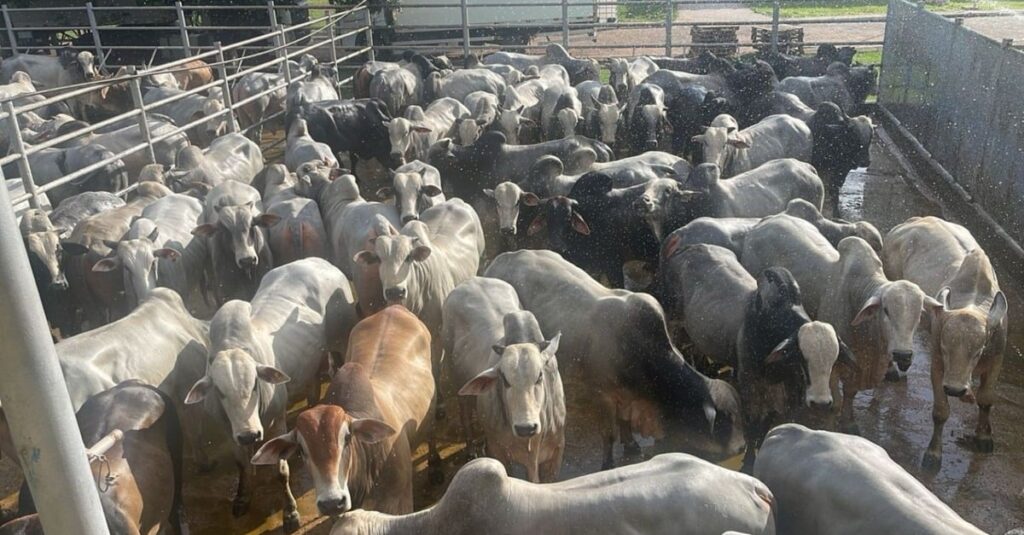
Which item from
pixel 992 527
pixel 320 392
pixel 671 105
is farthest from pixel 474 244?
pixel 671 105

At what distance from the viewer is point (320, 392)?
22.9 ft

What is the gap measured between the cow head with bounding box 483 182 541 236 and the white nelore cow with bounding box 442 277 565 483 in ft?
7.55

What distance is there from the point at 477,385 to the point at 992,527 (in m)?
3.09

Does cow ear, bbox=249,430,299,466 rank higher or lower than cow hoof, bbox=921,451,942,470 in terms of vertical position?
higher

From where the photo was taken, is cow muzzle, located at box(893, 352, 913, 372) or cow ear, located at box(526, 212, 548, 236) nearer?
cow muzzle, located at box(893, 352, 913, 372)

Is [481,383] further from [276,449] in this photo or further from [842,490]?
[842,490]

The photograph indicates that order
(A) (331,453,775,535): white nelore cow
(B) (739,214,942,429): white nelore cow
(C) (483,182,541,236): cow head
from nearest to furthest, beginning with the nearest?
(A) (331,453,775,535): white nelore cow
(B) (739,214,942,429): white nelore cow
(C) (483,182,541,236): cow head

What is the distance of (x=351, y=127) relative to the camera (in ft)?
42.5

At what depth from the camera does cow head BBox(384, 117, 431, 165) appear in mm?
11594

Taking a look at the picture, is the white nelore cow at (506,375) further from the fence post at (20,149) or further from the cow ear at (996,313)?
the fence post at (20,149)

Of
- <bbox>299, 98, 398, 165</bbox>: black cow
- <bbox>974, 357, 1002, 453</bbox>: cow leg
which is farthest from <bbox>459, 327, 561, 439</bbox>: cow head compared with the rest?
<bbox>299, 98, 398, 165</bbox>: black cow

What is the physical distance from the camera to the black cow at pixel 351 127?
42.1 feet

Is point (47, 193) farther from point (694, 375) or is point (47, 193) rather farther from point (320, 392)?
point (694, 375)

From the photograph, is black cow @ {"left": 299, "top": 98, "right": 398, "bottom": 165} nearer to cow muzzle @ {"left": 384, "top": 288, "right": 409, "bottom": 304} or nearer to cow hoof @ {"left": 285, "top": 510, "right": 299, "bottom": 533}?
cow muzzle @ {"left": 384, "top": 288, "right": 409, "bottom": 304}
